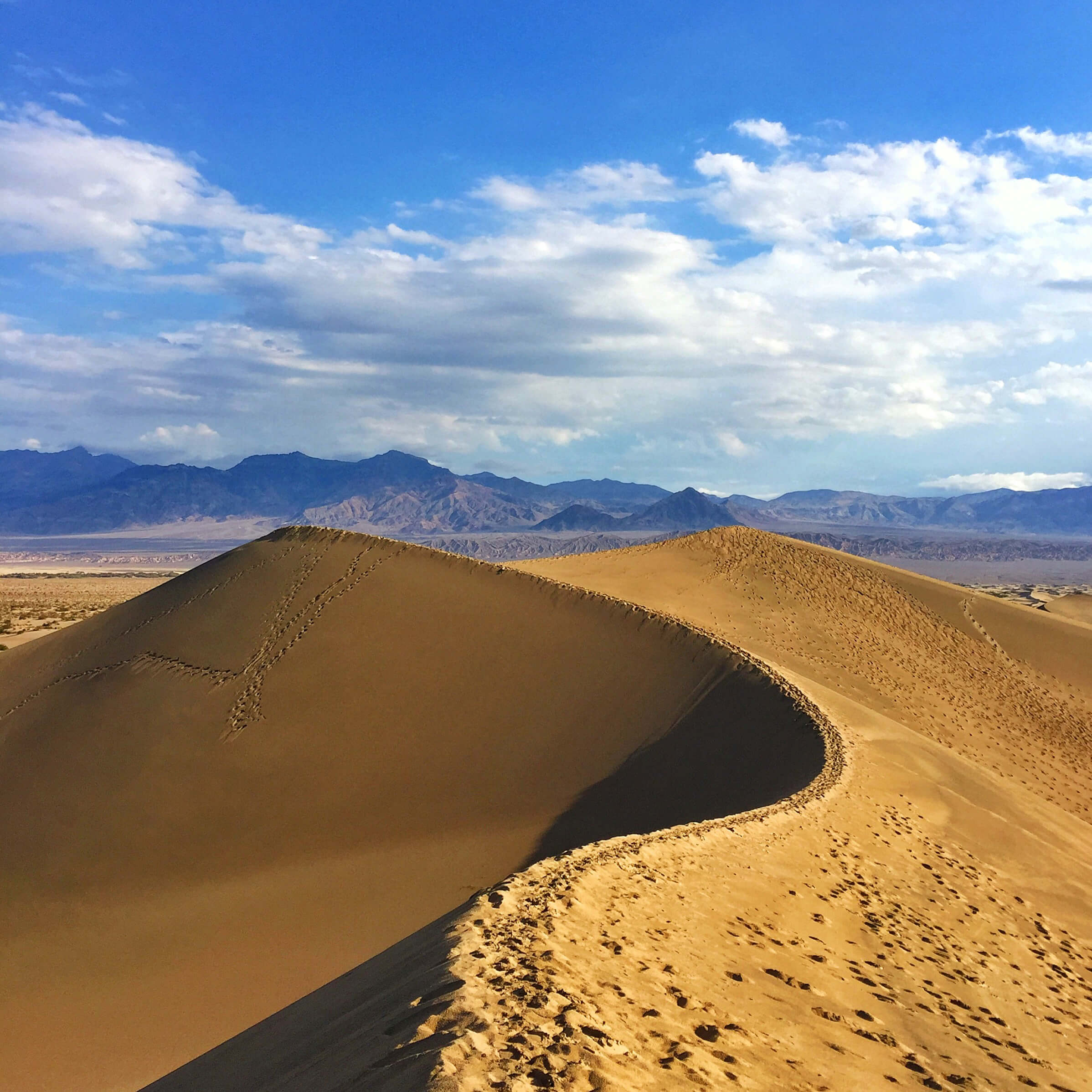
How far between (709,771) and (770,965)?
8.92 m

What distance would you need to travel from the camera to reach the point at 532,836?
49.6 ft

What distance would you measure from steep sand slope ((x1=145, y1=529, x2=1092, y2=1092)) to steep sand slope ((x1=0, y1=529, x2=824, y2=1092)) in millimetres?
2780

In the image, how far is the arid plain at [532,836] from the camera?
612 cm

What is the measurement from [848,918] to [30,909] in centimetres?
1440

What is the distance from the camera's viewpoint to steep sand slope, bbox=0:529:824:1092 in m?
12.6

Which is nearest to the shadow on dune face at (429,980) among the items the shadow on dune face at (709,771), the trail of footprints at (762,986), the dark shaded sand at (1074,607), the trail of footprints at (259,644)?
the shadow on dune face at (709,771)

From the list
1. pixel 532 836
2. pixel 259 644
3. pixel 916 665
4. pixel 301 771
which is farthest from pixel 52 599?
pixel 916 665

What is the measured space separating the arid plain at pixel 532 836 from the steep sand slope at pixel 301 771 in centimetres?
8

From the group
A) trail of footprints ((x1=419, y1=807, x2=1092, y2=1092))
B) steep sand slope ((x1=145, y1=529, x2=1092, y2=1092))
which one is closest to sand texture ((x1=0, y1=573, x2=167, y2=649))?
steep sand slope ((x1=145, y1=529, x2=1092, y2=1092))

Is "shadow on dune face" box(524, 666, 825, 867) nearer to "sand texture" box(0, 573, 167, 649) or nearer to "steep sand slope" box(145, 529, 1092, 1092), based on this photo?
"steep sand slope" box(145, 529, 1092, 1092)

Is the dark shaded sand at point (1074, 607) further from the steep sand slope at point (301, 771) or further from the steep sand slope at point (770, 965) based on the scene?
the steep sand slope at point (301, 771)

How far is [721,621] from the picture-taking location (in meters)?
27.5

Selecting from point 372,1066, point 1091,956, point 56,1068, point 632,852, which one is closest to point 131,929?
point 56,1068

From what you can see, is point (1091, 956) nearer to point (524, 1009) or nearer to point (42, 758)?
point (524, 1009)
